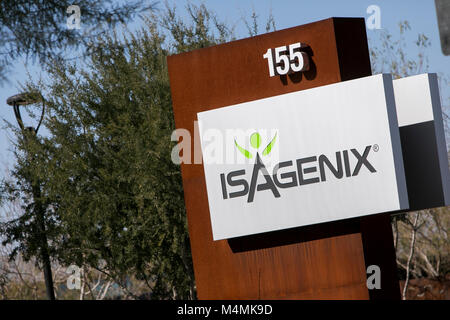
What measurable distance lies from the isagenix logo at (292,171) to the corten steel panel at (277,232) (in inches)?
21.8

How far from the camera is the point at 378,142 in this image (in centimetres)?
832

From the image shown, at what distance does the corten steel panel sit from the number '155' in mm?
78

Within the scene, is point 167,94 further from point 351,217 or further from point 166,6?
point 351,217

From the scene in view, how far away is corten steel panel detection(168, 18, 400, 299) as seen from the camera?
8617 mm

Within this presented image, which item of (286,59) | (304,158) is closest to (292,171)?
(304,158)

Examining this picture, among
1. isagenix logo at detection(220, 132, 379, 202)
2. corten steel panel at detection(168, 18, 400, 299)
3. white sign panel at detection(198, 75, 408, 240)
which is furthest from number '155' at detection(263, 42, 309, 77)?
isagenix logo at detection(220, 132, 379, 202)

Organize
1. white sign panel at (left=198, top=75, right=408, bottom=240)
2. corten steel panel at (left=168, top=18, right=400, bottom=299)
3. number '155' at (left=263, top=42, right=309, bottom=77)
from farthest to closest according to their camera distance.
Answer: number '155' at (left=263, top=42, right=309, bottom=77) < corten steel panel at (left=168, top=18, right=400, bottom=299) < white sign panel at (left=198, top=75, right=408, bottom=240)

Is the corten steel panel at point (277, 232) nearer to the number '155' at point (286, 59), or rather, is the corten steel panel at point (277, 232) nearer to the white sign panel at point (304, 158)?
the number '155' at point (286, 59)

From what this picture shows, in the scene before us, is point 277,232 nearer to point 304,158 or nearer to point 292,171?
point 292,171

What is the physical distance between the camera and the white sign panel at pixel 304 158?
8336 millimetres

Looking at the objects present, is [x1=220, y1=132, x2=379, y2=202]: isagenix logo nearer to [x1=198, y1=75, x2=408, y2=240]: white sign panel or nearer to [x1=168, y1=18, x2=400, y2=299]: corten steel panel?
[x1=198, y1=75, x2=408, y2=240]: white sign panel

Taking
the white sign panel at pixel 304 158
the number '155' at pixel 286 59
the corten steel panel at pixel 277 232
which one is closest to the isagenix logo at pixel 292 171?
the white sign panel at pixel 304 158

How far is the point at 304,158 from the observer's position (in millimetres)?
8570
